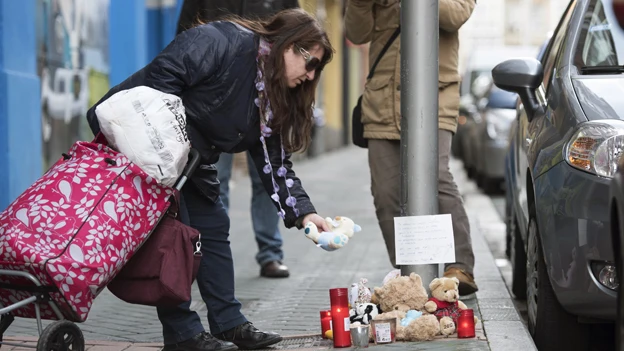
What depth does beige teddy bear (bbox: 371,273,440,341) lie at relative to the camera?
4957mm

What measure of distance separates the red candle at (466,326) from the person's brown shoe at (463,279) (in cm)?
98

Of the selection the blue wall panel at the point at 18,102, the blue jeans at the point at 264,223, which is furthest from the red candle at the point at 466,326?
the blue wall panel at the point at 18,102

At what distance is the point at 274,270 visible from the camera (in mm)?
7551

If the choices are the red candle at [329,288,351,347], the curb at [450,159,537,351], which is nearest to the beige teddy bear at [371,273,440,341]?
the red candle at [329,288,351,347]

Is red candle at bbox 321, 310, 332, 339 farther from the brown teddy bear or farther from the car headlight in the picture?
the car headlight

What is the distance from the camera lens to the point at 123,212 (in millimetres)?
4359

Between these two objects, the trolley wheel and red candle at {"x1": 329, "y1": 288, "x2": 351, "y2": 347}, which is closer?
the trolley wheel

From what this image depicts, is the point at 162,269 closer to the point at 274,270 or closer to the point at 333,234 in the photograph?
the point at 333,234

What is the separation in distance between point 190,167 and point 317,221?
53 cm

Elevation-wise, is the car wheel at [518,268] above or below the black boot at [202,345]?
below

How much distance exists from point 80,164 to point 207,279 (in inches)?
37.8

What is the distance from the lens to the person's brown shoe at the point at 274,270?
755cm

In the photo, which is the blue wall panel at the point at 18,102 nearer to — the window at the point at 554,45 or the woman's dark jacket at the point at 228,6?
the woman's dark jacket at the point at 228,6

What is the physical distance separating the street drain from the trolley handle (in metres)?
0.93
